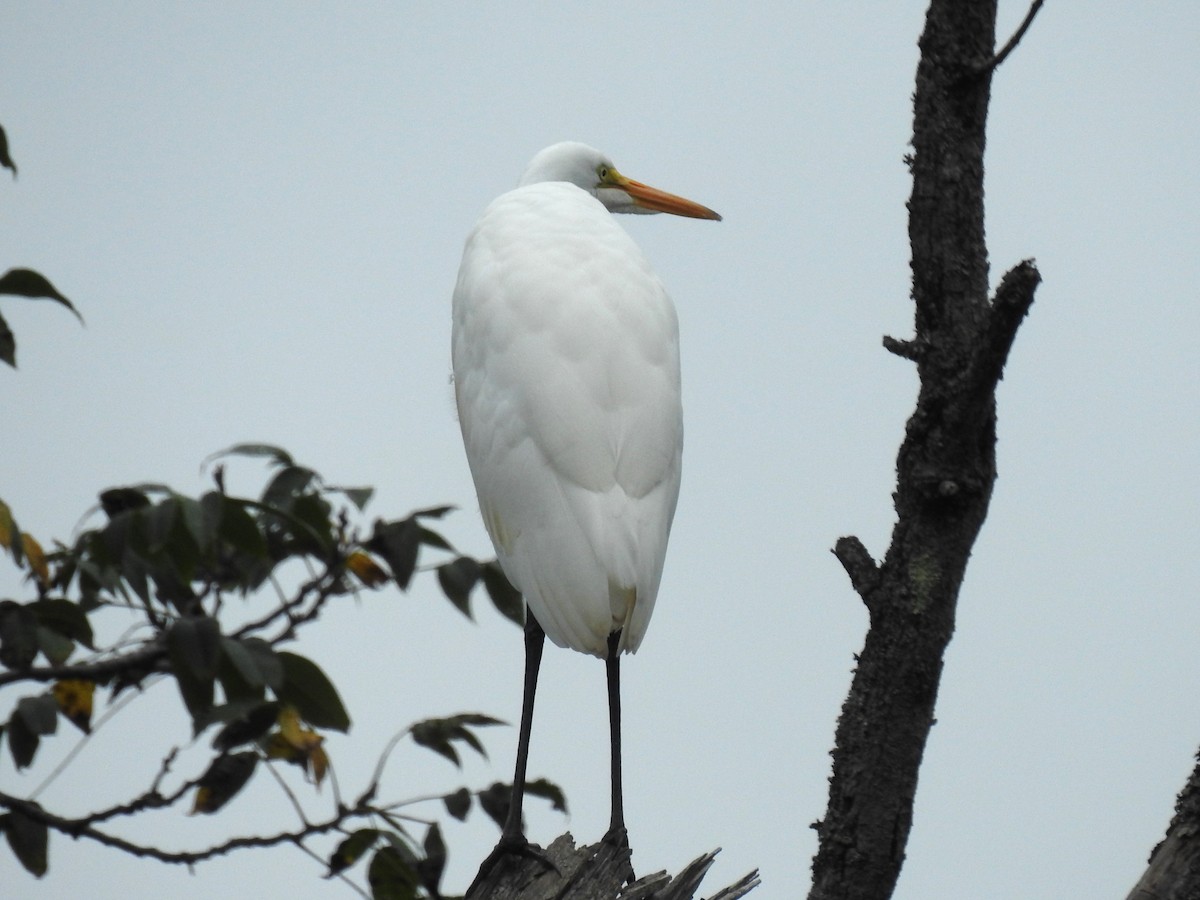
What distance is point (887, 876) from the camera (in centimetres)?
327

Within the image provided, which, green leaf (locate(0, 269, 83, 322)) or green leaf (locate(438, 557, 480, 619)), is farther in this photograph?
green leaf (locate(438, 557, 480, 619))

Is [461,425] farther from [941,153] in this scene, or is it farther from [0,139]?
[0,139]

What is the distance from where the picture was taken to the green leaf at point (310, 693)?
1.93 metres

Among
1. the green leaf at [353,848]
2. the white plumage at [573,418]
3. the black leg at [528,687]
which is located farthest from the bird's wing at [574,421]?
the green leaf at [353,848]

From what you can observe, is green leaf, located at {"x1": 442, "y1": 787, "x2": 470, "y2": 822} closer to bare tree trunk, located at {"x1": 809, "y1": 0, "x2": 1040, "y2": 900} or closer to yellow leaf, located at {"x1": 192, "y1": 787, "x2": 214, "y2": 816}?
yellow leaf, located at {"x1": 192, "y1": 787, "x2": 214, "y2": 816}

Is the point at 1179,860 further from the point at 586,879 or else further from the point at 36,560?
the point at 36,560

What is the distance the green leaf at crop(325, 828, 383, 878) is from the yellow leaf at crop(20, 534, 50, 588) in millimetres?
627

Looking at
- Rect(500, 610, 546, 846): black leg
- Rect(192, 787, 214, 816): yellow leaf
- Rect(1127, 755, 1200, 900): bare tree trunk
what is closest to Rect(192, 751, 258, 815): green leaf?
Rect(192, 787, 214, 816): yellow leaf

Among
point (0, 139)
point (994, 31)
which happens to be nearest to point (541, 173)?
point (994, 31)

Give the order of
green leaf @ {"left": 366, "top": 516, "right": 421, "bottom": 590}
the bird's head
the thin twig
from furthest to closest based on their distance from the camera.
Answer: the bird's head → the thin twig → green leaf @ {"left": 366, "top": 516, "right": 421, "bottom": 590}

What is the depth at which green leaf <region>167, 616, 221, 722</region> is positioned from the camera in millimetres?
1799

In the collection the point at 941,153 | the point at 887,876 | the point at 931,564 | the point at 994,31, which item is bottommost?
the point at 887,876

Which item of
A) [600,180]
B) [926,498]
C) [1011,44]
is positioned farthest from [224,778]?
A: [600,180]

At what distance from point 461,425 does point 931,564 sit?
1866 millimetres
